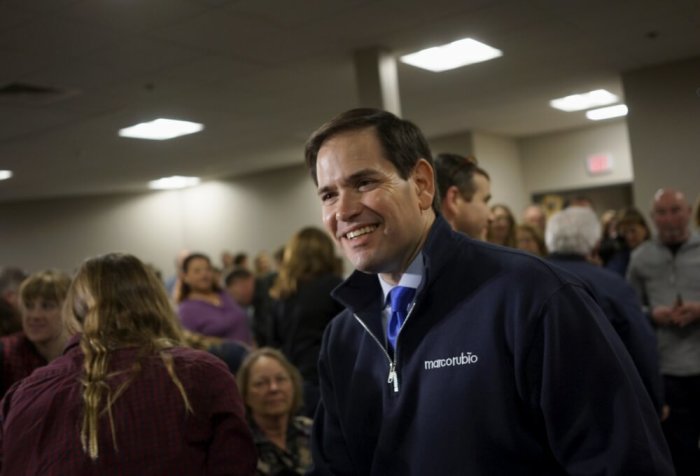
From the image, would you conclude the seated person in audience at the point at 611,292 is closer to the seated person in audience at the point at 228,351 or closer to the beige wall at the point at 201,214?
the seated person in audience at the point at 228,351

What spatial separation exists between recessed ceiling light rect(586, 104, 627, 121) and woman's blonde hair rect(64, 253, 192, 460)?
19.0 feet

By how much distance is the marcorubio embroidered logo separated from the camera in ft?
3.58

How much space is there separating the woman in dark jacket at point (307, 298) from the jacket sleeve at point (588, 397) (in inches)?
89.4

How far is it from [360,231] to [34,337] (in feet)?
5.48

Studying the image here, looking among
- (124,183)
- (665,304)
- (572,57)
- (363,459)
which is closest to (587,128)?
(572,57)

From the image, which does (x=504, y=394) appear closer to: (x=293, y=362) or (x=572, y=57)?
(x=293, y=362)

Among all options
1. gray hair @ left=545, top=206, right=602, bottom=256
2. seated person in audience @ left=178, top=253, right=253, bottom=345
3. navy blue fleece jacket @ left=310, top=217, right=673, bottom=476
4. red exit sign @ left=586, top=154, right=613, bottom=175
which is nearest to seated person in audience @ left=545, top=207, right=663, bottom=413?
gray hair @ left=545, top=206, right=602, bottom=256

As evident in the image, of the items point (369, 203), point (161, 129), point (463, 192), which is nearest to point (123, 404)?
point (369, 203)

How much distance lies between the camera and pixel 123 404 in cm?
152

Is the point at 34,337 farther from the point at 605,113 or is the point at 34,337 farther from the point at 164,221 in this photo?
the point at 164,221

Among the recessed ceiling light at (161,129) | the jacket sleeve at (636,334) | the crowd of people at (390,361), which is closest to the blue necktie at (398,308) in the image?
the crowd of people at (390,361)

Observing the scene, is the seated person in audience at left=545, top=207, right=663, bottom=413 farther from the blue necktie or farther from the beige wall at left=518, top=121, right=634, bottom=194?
the beige wall at left=518, top=121, right=634, bottom=194

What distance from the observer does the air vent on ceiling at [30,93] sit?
506 cm

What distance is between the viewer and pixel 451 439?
1093 mm
